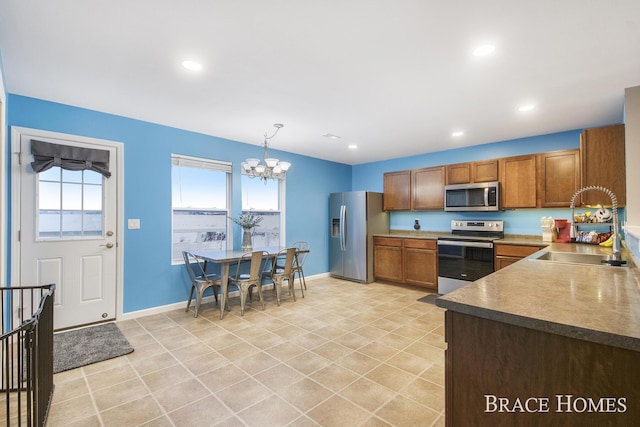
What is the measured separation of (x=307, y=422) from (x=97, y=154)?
346 centimetres

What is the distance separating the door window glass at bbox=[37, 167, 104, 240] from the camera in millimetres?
3090

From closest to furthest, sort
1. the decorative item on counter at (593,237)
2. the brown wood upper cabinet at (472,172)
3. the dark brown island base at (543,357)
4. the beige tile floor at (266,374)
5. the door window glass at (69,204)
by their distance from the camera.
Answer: the dark brown island base at (543,357), the beige tile floor at (266,374), the door window glass at (69,204), the decorative item on counter at (593,237), the brown wood upper cabinet at (472,172)

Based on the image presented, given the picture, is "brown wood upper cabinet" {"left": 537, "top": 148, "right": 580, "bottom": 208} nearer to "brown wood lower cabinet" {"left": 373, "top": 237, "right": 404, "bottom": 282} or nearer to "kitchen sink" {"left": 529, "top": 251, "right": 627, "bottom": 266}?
"kitchen sink" {"left": 529, "top": 251, "right": 627, "bottom": 266}

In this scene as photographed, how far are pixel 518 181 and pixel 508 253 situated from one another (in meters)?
1.07

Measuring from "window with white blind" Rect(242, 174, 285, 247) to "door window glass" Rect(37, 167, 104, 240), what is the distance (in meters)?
1.92

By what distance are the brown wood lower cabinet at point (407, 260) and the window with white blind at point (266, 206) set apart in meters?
1.84

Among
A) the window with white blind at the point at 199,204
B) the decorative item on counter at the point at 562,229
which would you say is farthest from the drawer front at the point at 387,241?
the window with white blind at the point at 199,204

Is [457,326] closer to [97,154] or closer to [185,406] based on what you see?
[185,406]

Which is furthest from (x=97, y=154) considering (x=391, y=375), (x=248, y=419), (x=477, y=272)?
(x=477, y=272)

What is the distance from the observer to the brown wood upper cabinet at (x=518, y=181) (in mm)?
4094

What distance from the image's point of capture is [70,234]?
324cm

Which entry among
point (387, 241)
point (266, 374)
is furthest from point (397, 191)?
point (266, 374)

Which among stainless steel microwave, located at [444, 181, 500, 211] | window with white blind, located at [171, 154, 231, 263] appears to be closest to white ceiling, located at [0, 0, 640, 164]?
window with white blind, located at [171, 154, 231, 263]

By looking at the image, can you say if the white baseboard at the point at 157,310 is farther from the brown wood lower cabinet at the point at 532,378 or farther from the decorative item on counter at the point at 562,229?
the decorative item on counter at the point at 562,229
